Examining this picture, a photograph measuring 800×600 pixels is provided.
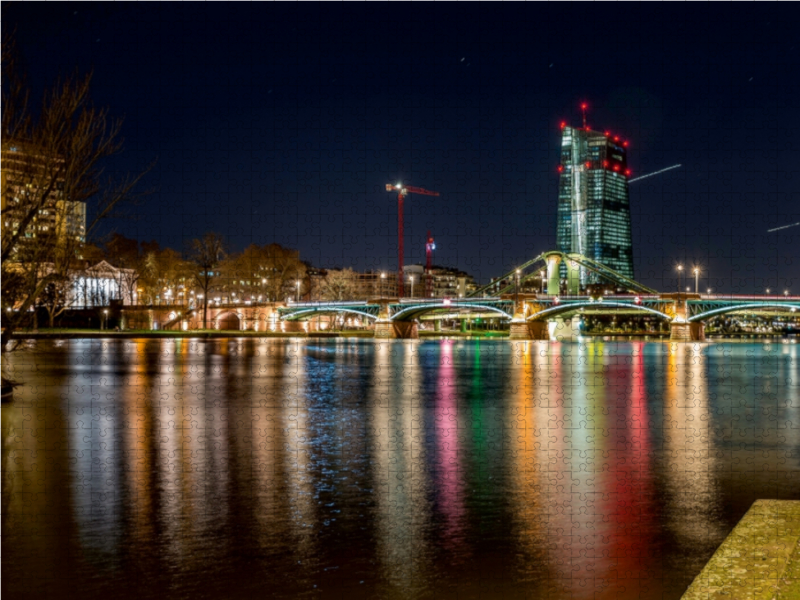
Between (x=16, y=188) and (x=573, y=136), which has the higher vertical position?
(x=573, y=136)

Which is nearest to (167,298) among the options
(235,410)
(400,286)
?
(400,286)

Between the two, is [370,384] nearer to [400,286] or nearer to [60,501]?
[60,501]

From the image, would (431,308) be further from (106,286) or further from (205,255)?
(106,286)

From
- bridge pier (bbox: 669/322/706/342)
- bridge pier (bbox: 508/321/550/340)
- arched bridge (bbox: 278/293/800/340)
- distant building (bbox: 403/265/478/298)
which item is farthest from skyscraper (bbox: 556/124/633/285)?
distant building (bbox: 403/265/478/298)

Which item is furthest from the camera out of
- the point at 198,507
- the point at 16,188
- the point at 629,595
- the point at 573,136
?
the point at 573,136

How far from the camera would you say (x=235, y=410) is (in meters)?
25.2

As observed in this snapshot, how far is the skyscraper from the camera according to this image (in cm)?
11106

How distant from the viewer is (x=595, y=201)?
118 metres

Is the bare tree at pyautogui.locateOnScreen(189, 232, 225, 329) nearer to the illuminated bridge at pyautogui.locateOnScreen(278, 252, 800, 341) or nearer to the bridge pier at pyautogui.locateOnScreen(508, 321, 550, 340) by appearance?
the illuminated bridge at pyautogui.locateOnScreen(278, 252, 800, 341)

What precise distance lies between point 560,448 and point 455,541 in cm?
793

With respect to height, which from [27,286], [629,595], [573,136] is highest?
[573,136]

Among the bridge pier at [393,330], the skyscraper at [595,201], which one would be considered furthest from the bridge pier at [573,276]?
the bridge pier at [393,330]

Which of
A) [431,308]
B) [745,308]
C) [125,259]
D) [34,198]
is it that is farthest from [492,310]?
[34,198]

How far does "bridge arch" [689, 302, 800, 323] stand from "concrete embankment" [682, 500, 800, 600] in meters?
81.9
